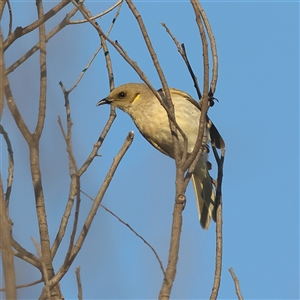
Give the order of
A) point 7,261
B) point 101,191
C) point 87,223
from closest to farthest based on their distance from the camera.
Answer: point 7,261, point 87,223, point 101,191

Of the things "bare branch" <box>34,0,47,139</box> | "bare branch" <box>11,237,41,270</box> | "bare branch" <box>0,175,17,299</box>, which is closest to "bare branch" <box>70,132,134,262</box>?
"bare branch" <box>11,237,41,270</box>

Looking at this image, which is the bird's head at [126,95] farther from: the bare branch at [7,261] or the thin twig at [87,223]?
the bare branch at [7,261]

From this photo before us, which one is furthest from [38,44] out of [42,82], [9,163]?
[9,163]

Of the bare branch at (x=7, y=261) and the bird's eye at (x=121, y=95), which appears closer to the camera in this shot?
the bare branch at (x=7, y=261)

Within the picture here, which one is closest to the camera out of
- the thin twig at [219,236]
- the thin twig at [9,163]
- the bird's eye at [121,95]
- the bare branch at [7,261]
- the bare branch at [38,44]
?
the bare branch at [7,261]

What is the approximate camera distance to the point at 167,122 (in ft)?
19.4

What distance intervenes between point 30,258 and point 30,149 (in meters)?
A: 0.58

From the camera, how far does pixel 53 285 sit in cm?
291

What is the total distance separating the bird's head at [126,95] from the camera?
6.48 metres

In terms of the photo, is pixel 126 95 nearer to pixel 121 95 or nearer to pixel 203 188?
pixel 121 95

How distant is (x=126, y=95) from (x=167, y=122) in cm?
82

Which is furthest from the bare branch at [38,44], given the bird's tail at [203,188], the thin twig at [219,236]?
the bird's tail at [203,188]

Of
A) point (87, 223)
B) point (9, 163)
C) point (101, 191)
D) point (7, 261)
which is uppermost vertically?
point (9, 163)

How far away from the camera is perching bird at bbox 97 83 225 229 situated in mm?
5926
